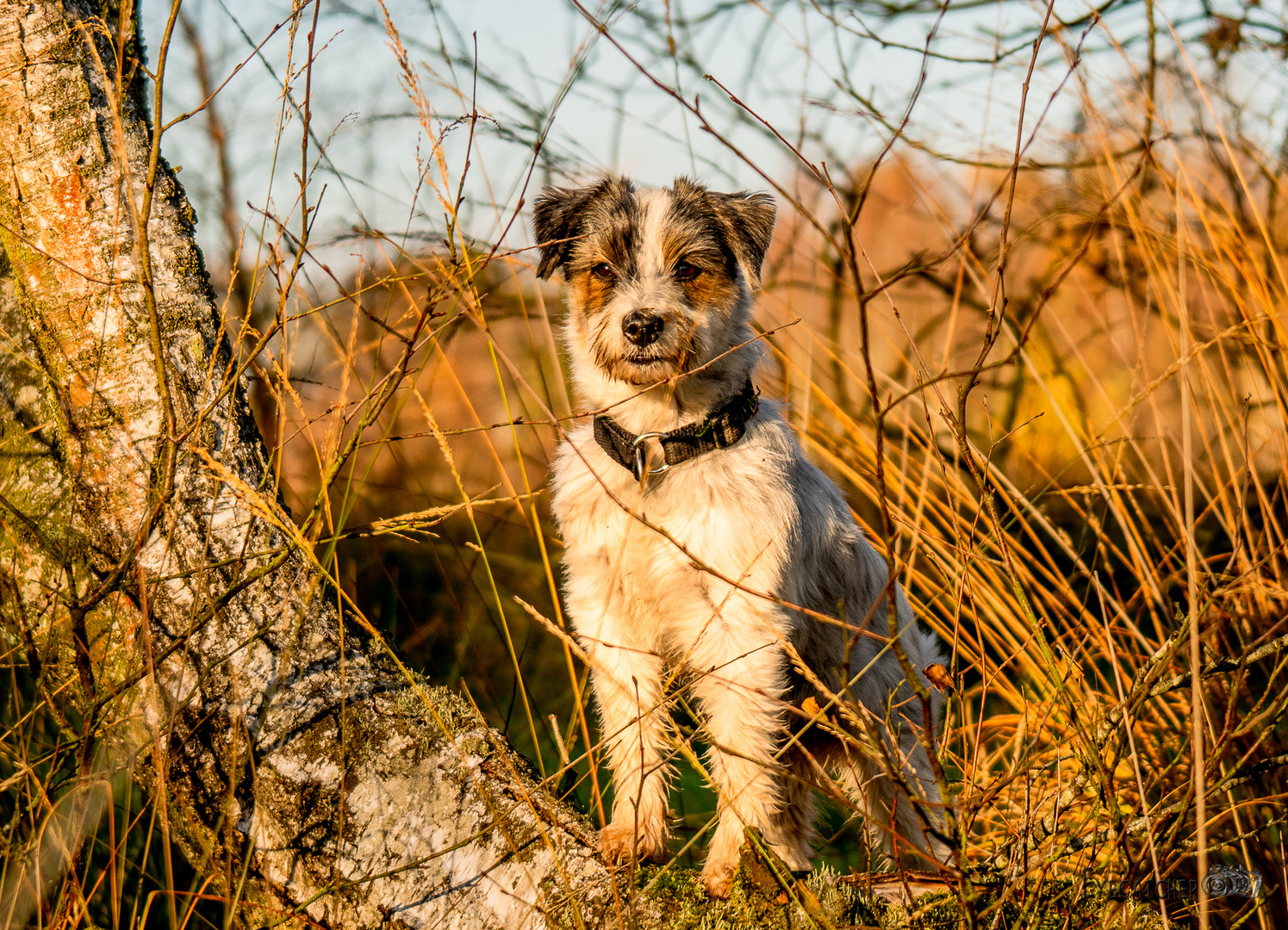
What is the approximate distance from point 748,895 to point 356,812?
106cm

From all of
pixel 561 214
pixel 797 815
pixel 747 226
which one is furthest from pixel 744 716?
pixel 561 214

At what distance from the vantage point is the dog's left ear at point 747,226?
11.5 feet

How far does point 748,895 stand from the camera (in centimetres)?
229

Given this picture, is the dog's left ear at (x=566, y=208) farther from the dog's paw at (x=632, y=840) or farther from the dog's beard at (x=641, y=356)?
the dog's paw at (x=632, y=840)

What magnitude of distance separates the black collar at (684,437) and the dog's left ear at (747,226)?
66 centimetres

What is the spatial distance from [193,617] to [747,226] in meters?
2.50

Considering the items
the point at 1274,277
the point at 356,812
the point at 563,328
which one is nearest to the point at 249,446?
the point at 356,812

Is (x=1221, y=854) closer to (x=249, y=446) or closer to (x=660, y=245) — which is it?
(x=660, y=245)

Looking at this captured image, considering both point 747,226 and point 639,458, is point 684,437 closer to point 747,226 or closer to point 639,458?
point 639,458

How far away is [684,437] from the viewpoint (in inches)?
115

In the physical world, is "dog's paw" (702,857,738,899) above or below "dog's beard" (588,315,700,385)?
below

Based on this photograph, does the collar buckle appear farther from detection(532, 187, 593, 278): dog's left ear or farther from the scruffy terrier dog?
detection(532, 187, 593, 278): dog's left ear

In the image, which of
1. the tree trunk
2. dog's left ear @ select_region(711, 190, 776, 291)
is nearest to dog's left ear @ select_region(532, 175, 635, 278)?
dog's left ear @ select_region(711, 190, 776, 291)

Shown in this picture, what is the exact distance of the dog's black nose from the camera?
3.03 m
